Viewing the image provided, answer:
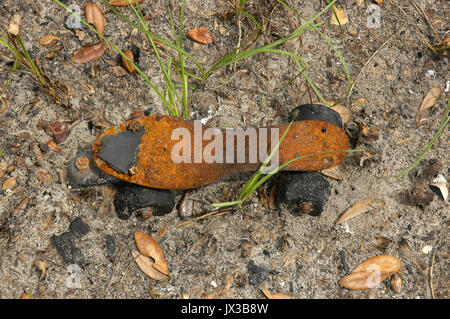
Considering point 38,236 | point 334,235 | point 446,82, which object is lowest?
point 38,236

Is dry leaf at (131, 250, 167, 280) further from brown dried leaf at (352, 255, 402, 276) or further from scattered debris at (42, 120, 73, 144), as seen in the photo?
brown dried leaf at (352, 255, 402, 276)

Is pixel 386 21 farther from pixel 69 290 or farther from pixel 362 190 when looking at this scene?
pixel 69 290

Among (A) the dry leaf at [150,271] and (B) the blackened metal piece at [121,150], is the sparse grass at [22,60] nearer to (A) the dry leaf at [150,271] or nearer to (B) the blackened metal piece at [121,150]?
(B) the blackened metal piece at [121,150]

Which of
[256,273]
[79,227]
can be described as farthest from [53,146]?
[256,273]

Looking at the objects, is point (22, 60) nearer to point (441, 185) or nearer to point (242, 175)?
point (242, 175)

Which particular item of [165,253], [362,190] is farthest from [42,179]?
[362,190]
